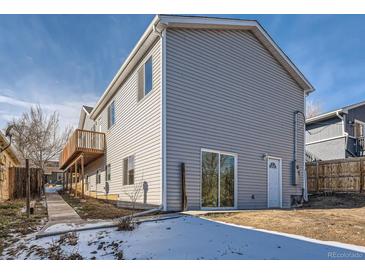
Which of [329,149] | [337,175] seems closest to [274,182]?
[337,175]

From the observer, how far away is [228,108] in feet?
32.1

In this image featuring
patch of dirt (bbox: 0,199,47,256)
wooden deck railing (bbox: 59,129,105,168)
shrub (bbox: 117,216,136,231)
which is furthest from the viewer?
wooden deck railing (bbox: 59,129,105,168)

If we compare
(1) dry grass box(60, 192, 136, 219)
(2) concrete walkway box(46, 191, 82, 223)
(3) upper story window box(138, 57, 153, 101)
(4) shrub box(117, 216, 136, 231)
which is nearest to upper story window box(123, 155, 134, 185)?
(1) dry grass box(60, 192, 136, 219)

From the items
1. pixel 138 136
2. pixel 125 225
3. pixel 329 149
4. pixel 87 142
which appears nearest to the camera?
pixel 125 225

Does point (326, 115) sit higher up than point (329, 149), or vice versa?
point (326, 115)

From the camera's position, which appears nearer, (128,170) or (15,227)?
(15,227)

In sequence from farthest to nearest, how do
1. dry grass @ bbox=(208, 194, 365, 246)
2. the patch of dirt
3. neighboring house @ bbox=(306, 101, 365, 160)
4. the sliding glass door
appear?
neighboring house @ bbox=(306, 101, 365, 160)
the sliding glass door
the patch of dirt
dry grass @ bbox=(208, 194, 365, 246)

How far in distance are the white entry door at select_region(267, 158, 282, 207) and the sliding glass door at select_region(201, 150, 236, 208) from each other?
6.73ft

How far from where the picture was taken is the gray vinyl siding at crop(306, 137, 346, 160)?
682 inches

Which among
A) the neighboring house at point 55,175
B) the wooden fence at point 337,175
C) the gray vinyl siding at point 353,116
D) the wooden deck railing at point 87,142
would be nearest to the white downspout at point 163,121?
the wooden deck railing at point 87,142

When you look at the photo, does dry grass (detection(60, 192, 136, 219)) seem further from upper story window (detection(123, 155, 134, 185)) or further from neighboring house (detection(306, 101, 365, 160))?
neighboring house (detection(306, 101, 365, 160))

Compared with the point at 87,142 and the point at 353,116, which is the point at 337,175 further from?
the point at 87,142

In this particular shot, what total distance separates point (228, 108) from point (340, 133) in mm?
11106
